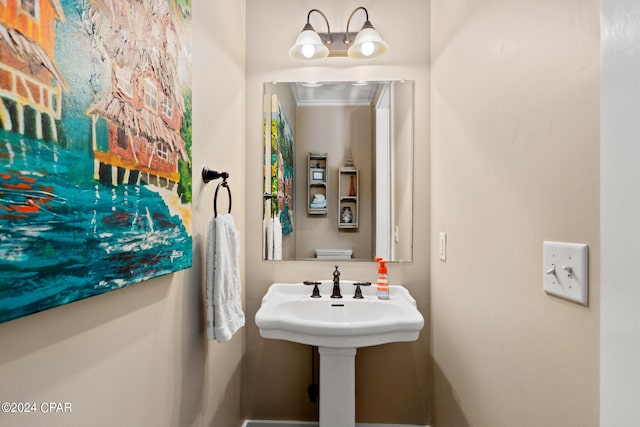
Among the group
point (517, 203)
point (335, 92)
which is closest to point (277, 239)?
point (335, 92)

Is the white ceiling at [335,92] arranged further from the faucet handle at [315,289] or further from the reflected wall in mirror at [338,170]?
the faucet handle at [315,289]

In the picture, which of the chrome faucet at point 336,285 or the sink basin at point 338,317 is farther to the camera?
the chrome faucet at point 336,285

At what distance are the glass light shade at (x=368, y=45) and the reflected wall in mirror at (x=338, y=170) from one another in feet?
0.44

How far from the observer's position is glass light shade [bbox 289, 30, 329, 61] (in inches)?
61.6

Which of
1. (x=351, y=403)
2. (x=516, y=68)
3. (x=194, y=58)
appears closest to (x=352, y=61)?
(x=194, y=58)

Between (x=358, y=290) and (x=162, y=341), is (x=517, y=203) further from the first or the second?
(x=162, y=341)

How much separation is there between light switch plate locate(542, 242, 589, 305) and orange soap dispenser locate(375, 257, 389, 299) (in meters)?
0.85

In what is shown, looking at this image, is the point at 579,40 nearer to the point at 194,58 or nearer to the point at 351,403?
the point at 194,58

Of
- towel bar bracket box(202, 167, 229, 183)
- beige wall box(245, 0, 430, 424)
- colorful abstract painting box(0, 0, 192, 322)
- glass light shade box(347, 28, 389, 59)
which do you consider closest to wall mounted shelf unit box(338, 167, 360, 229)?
beige wall box(245, 0, 430, 424)

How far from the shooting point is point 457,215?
51.2 inches

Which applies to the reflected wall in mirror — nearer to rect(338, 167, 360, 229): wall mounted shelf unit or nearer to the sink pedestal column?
rect(338, 167, 360, 229): wall mounted shelf unit

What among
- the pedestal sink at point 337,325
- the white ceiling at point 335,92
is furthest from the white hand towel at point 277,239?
the white ceiling at point 335,92

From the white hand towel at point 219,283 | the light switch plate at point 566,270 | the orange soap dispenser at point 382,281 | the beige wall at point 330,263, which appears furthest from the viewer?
the beige wall at point 330,263

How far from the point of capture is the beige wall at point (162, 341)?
1.79 feet
